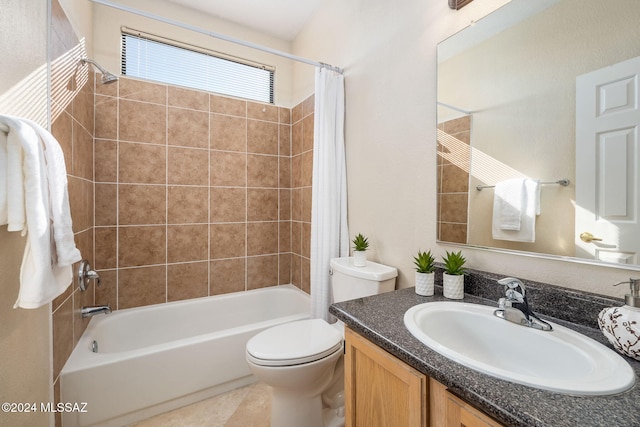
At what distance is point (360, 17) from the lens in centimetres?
176

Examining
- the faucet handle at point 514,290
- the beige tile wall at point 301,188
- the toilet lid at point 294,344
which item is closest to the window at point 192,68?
the beige tile wall at point 301,188

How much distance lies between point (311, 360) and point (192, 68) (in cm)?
242

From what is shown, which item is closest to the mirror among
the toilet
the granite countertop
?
the granite countertop

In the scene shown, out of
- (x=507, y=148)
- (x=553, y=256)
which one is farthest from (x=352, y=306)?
(x=507, y=148)

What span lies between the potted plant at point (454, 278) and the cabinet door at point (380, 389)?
446mm

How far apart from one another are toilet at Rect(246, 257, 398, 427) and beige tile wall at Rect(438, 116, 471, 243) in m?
0.37

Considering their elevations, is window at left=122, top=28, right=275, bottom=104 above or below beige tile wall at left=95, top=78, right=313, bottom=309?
above

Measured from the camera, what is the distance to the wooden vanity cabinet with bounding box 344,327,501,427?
0.61 metres

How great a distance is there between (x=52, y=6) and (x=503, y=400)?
219 centimetres

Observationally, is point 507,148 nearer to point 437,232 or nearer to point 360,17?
point 437,232

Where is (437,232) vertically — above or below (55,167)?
below

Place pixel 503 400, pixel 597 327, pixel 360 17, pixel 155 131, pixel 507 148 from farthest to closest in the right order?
pixel 155 131 → pixel 360 17 → pixel 507 148 → pixel 597 327 → pixel 503 400

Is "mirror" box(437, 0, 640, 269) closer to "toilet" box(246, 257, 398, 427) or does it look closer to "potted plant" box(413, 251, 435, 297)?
"potted plant" box(413, 251, 435, 297)

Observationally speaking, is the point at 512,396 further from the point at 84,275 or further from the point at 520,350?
the point at 84,275
